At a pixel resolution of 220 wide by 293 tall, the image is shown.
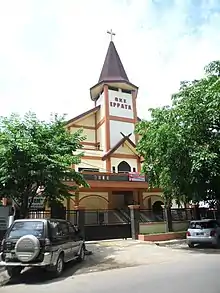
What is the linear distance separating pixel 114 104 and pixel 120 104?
0.70 meters

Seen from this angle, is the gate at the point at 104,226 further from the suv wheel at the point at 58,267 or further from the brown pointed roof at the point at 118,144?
the suv wheel at the point at 58,267

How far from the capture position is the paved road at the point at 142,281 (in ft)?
22.6

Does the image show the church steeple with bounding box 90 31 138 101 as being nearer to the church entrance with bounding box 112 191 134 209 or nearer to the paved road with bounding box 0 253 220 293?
the church entrance with bounding box 112 191 134 209

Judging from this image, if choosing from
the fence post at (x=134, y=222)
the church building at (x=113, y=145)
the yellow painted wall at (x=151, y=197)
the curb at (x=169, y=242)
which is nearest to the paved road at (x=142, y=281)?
the curb at (x=169, y=242)

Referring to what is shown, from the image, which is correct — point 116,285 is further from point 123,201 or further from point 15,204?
point 123,201

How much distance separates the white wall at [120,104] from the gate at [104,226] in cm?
1191

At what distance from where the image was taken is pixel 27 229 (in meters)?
9.20

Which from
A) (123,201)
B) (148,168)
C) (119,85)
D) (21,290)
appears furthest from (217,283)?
(119,85)

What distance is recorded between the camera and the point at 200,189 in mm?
14438

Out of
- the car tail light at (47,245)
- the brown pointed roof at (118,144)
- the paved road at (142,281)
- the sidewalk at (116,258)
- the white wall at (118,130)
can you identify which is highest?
the white wall at (118,130)

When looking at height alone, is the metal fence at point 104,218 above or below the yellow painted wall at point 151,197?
below

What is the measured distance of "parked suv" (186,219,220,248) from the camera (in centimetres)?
1502

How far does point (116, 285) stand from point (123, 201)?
2096cm

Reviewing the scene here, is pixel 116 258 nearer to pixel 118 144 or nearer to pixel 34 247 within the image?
pixel 34 247
